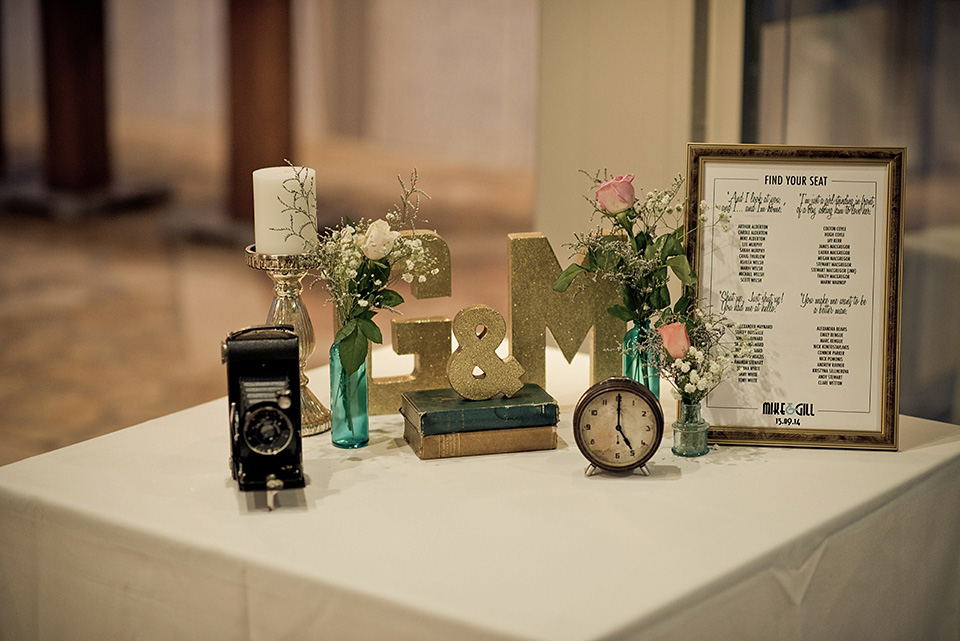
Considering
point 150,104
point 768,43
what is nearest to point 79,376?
point 150,104

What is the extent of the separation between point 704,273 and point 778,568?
51 cm

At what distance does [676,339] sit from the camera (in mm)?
1504

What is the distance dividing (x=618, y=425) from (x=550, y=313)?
0.30 meters

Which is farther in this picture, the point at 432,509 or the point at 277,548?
the point at 432,509

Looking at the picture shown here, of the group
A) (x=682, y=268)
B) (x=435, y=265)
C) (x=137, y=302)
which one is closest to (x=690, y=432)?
(x=682, y=268)

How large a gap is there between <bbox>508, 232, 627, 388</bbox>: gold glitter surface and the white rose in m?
0.24

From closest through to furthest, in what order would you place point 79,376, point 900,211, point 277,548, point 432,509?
1. point 277,548
2. point 432,509
3. point 900,211
4. point 79,376

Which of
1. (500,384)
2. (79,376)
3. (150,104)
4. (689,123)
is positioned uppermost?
(150,104)

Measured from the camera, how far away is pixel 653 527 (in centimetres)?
131

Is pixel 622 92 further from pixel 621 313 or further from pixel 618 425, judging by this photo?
pixel 618 425

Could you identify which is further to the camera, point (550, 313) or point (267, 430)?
point (550, 313)

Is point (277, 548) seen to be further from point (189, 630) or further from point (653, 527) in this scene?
point (653, 527)

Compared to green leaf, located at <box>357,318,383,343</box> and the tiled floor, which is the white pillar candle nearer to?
green leaf, located at <box>357,318,383,343</box>

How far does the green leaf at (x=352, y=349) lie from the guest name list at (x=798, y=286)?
55 centimetres
